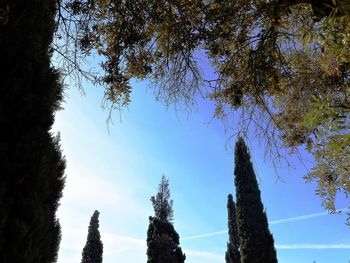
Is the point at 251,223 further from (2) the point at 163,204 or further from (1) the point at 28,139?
(1) the point at 28,139

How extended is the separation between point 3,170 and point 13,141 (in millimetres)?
419

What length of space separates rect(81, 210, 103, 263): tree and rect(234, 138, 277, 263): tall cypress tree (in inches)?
530

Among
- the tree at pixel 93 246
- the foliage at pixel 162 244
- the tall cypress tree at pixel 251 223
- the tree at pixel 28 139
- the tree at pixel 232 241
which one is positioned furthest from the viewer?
the tree at pixel 232 241

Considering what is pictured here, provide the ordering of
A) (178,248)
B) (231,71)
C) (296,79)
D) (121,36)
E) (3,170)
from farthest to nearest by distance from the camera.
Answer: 1. (178,248)
2. (296,79)
3. (231,71)
4. (121,36)
5. (3,170)

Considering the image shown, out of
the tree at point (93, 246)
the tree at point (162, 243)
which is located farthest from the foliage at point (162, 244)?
the tree at point (93, 246)

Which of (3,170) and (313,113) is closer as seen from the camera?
(313,113)

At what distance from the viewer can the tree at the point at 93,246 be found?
3347cm

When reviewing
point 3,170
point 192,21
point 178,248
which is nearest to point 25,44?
point 3,170

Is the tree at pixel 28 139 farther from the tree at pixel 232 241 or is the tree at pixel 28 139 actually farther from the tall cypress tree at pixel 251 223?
the tree at pixel 232 241

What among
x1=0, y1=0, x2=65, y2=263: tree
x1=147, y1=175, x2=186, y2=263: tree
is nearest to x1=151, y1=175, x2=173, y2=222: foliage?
x1=147, y1=175, x2=186, y2=263: tree

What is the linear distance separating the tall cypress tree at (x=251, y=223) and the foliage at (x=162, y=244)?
4.19 m

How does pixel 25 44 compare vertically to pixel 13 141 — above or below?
above

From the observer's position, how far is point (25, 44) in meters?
5.69

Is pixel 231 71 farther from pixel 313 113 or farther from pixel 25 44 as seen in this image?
pixel 313 113
